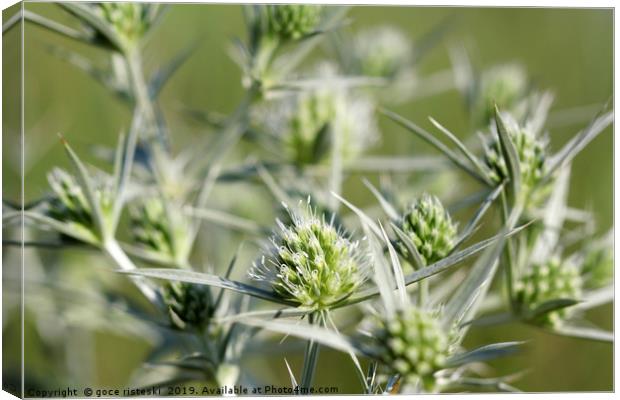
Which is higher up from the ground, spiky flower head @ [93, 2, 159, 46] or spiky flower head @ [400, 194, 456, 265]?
spiky flower head @ [93, 2, 159, 46]

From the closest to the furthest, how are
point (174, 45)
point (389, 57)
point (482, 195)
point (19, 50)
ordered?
point (482, 195), point (19, 50), point (389, 57), point (174, 45)

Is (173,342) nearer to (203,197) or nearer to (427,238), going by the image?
(203,197)

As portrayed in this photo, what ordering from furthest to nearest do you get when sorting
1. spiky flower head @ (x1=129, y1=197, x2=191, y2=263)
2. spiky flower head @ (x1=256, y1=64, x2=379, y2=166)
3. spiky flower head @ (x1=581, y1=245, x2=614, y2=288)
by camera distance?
spiky flower head @ (x1=256, y1=64, x2=379, y2=166) → spiky flower head @ (x1=581, y1=245, x2=614, y2=288) → spiky flower head @ (x1=129, y1=197, x2=191, y2=263)

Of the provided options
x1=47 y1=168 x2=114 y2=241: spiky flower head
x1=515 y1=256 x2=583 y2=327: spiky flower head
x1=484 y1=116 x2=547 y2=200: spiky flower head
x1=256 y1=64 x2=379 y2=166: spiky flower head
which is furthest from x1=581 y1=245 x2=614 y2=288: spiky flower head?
x1=47 y1=168 x2=114 y2=241: spiky flower head

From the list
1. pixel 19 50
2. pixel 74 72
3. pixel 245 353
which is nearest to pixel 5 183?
pixel 19 50

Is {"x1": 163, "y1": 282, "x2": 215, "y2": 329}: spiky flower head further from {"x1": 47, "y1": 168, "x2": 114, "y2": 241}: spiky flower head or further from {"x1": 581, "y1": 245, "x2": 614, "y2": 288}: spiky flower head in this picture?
{"x1": 581, "y1": 245, "x2": 614, "y2": 288}: spiky flower head

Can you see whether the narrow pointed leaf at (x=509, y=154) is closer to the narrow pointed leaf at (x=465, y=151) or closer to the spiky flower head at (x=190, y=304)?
the narrow pointed leaf at (x=465, y=151)
